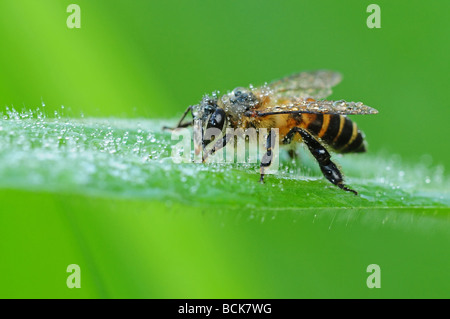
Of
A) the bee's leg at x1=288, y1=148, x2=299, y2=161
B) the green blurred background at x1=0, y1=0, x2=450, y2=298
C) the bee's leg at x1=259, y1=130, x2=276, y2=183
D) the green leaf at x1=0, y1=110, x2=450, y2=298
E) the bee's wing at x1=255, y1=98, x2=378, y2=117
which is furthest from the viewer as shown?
the bee's leg at x1=288, y1=148, x2=299, y2=161

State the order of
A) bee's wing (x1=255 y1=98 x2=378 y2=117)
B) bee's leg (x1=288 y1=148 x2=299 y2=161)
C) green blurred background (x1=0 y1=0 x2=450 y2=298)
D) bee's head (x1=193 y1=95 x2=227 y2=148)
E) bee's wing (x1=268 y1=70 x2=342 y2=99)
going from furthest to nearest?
bee's wing (x1=268 y1=70 x2=342 y2=99) → bee's leg (x1=288 y1=148 x2=299 y2=161) → green blurred background (x1=0 y1=0 x2=450 y2=298) → bee's head (x1=193 y1=95 x2=227 y2=148) → bee's wing (x1=255 y1=98 x2=378 y2=117)

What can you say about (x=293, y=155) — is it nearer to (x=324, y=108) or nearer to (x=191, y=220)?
(x=324, y=108)

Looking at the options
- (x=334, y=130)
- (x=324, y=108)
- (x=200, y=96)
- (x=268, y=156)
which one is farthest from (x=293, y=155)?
(x=200, y=96)

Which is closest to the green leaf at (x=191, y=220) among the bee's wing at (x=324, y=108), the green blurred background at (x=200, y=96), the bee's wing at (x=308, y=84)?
the green blurred background at (x=200, y=96)

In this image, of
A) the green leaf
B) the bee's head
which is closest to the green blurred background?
the green leaf

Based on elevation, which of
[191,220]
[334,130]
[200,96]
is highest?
[200,96]

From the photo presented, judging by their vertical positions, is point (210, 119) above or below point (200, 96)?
below

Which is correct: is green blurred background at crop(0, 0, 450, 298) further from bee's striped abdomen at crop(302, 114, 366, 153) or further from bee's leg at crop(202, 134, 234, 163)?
bee's striped abdomen at crop(302, 114, 366, 153)
